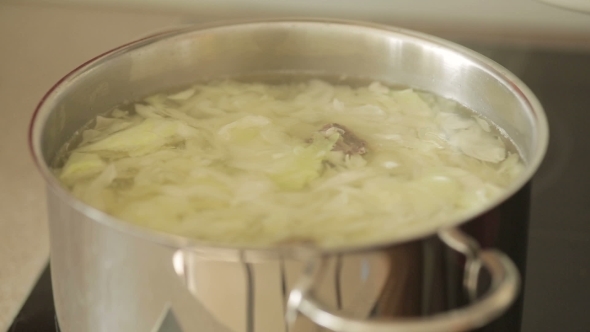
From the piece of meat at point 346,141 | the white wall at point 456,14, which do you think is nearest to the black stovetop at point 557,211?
the white wall at point 456,14

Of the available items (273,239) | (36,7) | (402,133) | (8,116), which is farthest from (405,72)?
(36,7)

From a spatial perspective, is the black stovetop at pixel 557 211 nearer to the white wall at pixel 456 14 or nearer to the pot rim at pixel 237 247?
the white wall at pixel 456 14

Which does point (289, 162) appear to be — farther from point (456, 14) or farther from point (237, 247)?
point (456, 14)

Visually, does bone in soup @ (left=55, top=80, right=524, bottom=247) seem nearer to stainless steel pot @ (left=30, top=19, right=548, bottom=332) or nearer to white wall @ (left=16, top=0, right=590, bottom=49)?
stainless steel pot @ (left=30, top=19, right=548, bottom=332)

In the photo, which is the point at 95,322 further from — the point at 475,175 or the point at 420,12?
the point at 420,12

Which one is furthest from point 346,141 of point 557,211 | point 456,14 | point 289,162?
point 456,14

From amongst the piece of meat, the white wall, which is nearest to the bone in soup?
the piece of meat
